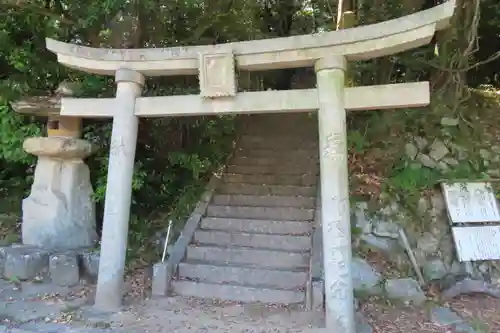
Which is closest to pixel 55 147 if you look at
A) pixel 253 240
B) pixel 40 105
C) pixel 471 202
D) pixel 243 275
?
pixel 40 105

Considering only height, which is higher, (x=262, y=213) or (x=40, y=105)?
(x=40, y=105)

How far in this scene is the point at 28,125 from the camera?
6.69 m

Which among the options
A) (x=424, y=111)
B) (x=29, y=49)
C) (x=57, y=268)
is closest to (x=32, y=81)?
(x=29, y=49)

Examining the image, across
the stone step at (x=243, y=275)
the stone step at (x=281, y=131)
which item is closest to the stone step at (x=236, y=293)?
the stone step at (x=243, y=275)

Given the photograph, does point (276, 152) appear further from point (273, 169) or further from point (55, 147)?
point (55, 147)

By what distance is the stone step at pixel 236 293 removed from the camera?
5117 millimetres

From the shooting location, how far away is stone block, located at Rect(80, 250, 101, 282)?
18.8 ft

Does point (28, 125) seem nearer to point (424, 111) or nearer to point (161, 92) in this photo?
point (161, 92)

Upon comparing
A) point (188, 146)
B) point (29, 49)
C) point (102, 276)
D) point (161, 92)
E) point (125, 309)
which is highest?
point (29, 49)

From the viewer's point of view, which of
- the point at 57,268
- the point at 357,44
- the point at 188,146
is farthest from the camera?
the point at 188,146

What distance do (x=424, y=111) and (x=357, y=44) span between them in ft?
12.1

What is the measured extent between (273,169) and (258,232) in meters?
1.96

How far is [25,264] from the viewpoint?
5.71 metres

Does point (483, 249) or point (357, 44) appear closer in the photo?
point (357, 44)
